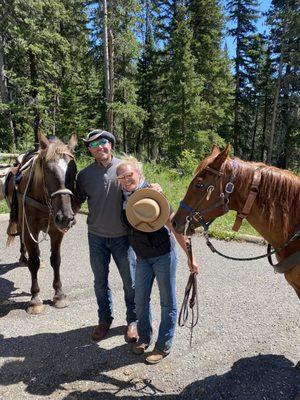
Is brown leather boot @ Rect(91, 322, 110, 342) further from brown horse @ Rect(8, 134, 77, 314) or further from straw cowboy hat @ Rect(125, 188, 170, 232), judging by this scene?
straw cowboy hat @ Rect(125, 188, 170, 232)

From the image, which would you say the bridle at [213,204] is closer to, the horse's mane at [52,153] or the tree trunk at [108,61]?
the horse's mane at [52,153]

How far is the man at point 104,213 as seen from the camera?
319 centimetres

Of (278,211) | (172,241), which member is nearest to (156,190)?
(172,241)

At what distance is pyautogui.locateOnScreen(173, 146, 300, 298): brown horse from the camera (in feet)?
8.02

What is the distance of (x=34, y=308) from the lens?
409 centimetres

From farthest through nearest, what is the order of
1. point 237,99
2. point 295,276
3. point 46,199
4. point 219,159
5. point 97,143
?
point 237,99 < point 46,199 < point 97,143 < point 295,276 < point 219,159

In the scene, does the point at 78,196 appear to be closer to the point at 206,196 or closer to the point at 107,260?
the point at 107,260

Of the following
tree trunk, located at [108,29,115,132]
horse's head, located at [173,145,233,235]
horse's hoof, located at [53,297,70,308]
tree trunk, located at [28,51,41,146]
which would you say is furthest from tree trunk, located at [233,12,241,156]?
horse's head, located at [173,145,233,235]

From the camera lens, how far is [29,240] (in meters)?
4.21

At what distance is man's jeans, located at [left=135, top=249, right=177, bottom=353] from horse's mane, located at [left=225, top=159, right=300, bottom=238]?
92 cm

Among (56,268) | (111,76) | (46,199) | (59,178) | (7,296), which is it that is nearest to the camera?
(59,178)

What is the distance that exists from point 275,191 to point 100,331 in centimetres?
231

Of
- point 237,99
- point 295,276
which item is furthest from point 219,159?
point 237,99

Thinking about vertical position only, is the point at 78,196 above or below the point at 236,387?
above
